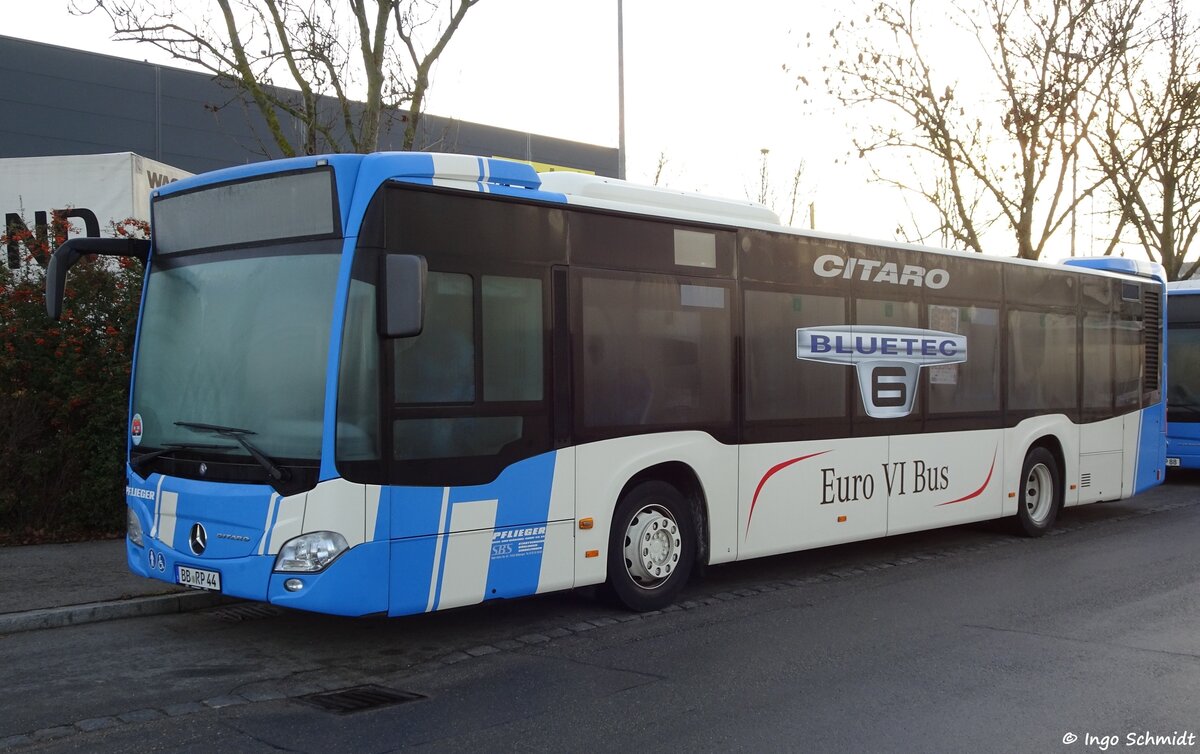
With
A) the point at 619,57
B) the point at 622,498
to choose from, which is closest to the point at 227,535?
the point at 622,498

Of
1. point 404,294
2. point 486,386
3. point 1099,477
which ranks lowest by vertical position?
point 1099,477

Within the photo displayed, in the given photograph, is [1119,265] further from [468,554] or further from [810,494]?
[468,554]

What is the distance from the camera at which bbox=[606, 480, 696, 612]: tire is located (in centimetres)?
818

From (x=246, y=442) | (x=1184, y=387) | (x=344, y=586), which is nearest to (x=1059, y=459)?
(x=1184, y=387)

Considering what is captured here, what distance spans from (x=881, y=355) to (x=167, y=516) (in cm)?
643

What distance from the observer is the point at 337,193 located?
674cm

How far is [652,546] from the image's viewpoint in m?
8.41

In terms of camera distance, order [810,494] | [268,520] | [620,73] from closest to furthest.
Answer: [268,520] → [810,494] → [620,73]

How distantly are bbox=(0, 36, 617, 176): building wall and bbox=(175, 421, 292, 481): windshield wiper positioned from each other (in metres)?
23.1

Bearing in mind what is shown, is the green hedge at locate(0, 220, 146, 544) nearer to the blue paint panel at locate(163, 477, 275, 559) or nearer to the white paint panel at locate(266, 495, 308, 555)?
the blue paint panel at locate(163, 477, 275, 559)

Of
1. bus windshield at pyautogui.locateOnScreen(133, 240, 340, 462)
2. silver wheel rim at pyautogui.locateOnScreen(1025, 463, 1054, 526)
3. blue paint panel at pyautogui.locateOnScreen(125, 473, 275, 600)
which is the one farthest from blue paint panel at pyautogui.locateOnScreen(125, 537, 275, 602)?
silver wheel rim at pyautogui.locateOnScreen(1025, 463, 1054, 526)

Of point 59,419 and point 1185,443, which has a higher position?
point 59,419

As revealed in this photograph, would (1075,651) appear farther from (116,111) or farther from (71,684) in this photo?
(116,111)

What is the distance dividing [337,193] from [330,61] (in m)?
7.25
